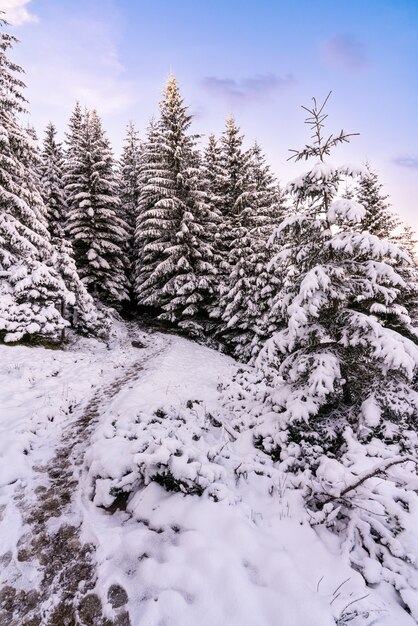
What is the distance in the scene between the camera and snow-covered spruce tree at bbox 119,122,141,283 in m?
26.5

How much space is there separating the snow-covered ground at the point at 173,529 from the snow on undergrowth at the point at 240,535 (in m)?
0.01

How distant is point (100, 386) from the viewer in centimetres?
959

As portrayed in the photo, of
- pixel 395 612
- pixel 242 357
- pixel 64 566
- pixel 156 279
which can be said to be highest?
pixel 156 279

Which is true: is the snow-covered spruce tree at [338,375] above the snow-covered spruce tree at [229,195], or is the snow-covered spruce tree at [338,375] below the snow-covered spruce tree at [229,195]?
below

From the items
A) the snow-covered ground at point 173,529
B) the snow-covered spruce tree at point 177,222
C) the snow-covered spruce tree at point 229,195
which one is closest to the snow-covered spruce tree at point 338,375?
the snow-covered ground at point 173,529

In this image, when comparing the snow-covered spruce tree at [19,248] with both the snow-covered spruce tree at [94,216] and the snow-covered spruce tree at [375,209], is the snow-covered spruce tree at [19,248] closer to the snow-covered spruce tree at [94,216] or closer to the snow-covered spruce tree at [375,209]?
the snow-covered spruce tree at [94,216]

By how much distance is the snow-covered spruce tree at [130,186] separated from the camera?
26.5 meters

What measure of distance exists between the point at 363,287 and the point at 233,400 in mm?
5016

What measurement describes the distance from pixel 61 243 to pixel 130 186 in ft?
45.4

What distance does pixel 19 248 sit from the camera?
13.6m

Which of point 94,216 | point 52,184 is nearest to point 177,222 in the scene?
point 94,216

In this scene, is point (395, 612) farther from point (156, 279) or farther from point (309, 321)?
point (156, 279)

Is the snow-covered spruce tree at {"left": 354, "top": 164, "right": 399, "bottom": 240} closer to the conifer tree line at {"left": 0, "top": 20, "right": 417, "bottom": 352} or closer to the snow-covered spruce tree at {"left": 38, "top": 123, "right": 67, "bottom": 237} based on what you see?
the conifer tree line at {"left": 0, "top": 20, "right": 417, "bottom": 352}

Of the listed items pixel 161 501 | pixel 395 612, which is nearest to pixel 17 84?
pixel 161 501
